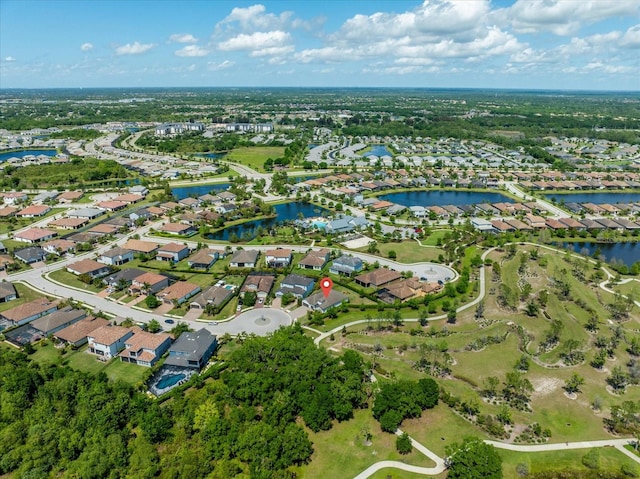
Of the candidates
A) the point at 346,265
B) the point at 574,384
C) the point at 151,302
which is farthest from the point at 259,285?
the point at 574,384

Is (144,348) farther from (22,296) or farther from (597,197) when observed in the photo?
(597,197)

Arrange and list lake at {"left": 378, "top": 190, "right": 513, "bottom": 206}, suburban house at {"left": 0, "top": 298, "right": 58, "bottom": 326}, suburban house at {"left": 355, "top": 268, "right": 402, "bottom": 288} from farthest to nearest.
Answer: lake at {"left": 378, "top": 190, "right": 513, "bottom": 206} < suburban house at {"left": 355, "top": 268, "right": 402, "bottom": 288} < suburban house at {"left": 0, "top": 298, "right": 58, "bottom": 326}

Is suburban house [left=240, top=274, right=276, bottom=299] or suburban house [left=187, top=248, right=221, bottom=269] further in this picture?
suburban house [left=187, top=248, right=221, bottom=269]

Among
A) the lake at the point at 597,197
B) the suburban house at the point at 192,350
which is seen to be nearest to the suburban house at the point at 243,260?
the suburban house at the point at 192,350

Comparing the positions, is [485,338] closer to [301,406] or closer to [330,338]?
[330,338]

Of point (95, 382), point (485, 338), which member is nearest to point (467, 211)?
point (485, 338)

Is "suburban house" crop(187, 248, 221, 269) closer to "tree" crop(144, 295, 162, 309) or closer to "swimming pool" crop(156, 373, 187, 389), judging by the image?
"tree" crop(144, 295, 162, 309)

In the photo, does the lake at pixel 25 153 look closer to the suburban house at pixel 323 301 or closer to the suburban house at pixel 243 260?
the suburban house at pixel 243 260

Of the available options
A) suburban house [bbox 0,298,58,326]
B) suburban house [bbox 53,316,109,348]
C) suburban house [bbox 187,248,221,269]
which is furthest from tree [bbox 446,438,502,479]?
suburban house [bbox 0,298,58,326]
